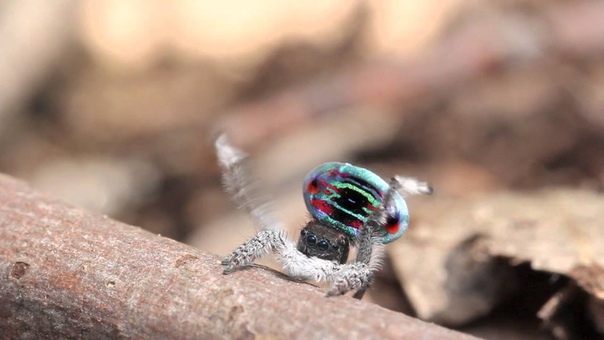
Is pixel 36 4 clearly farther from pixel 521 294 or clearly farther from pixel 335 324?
pixel 335 324

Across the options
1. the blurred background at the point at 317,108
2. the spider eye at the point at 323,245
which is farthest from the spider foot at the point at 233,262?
the blurred background at the point at 317,108

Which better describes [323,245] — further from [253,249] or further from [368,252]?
[253,249]

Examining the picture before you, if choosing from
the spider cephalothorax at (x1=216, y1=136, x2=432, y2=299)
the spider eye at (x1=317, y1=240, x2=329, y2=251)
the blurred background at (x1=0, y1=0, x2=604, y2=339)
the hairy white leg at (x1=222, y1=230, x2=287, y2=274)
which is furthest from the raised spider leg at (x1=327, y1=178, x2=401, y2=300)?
the blurred background at (x1=0, y1=0, x2=604, y2=339)

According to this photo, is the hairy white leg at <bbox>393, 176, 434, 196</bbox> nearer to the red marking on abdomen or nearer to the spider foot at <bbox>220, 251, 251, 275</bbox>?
the red marking on abdomen

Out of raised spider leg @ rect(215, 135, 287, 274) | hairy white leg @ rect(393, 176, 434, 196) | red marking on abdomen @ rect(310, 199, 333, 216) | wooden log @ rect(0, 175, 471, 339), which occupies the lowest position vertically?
wooden log @ rect(0, 175, 471, 339)

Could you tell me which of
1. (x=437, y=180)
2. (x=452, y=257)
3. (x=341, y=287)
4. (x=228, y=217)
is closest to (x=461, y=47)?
(x=437, y=180)

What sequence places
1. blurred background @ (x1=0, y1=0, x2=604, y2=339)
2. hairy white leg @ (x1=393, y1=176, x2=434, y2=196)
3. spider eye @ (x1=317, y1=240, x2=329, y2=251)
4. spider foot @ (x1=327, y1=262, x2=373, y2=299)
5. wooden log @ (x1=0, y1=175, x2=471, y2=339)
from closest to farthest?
wooden log @ (x1=0, y1=175, x2=471, y2=339), spider foot @ (x1=327, y1=262, x2=373, y2=299), hairy white leg @ (x1=393, y1=176, x2=434, y2=196), spider eye @ (x1=317, y1=240, x2=329, y2=251), blurred background @ (x1=0, y1=0, x2=604, y2=339)

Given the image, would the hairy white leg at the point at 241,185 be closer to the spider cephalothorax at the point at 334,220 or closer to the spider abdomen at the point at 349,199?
the spider cephalothorax at the point at 334,220

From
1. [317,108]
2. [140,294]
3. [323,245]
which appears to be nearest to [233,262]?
[140,294]
